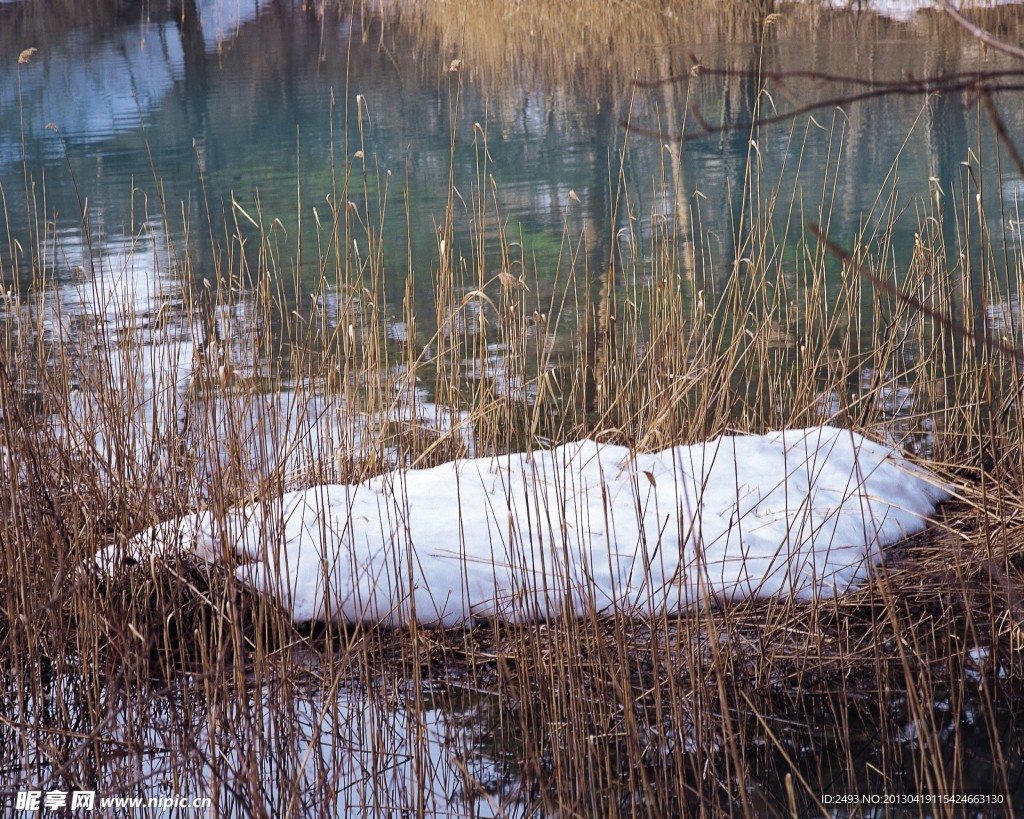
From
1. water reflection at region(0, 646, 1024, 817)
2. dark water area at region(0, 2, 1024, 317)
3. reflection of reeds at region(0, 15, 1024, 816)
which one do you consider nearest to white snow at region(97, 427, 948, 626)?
reflection of reeds at region(0, 15, 1024, 816)

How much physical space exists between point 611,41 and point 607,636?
10.1m

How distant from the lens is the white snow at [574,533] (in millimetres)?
1902

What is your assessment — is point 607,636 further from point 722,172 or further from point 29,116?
point 29,116

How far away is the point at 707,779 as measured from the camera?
1.63m

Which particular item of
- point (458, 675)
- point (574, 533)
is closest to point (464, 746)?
point (458, 675)

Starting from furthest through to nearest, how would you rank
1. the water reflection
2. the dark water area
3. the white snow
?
the dark water area → the white snow → the water reflection

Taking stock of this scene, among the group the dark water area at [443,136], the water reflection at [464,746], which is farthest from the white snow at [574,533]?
the dark water area at [443,136]

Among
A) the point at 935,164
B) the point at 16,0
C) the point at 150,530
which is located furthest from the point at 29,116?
the point at 150,530

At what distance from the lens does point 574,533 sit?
2223 millimetres

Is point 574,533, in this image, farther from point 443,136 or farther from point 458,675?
point 443,136

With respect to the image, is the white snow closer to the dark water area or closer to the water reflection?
the water reflection

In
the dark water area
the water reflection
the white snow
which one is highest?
the dark water area

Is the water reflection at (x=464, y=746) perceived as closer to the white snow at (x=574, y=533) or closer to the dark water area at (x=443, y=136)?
the white snow at (x=574, y=533)

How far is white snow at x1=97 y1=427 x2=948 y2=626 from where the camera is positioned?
1.90 metres
